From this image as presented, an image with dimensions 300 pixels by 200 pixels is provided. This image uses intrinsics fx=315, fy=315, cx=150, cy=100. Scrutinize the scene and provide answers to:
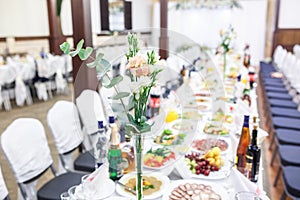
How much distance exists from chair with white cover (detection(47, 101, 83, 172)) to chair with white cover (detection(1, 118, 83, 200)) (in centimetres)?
17

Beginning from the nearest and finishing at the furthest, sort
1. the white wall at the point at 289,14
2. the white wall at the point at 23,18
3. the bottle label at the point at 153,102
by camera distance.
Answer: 1. the bottle label at the point at 153,102
2. the white wall at the point at 23,18
3. the white wall at the point at 289,14

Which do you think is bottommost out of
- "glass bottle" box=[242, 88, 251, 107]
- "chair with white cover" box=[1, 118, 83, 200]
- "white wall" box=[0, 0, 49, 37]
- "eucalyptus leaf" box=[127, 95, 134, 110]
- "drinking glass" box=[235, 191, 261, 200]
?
"chair with white cover" box=[1, 118, 83, 200]

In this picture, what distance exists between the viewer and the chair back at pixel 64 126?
86.5 inches

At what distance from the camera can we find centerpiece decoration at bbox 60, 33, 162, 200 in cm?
98

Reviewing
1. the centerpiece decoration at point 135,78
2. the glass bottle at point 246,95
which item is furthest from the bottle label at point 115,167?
the glass bottle at point 246,95

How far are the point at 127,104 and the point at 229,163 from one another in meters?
0.74

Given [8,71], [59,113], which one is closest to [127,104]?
[59,113]

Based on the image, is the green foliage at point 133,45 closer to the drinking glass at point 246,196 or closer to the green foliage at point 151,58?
the green foliage at point 151,58

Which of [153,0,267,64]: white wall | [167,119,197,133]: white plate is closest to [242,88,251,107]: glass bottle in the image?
[167,119,197,133]: white plate

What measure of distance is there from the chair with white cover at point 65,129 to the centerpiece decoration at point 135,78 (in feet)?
4.03

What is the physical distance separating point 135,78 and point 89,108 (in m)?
1.70

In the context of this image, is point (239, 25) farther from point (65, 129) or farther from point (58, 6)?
point (65, 129)

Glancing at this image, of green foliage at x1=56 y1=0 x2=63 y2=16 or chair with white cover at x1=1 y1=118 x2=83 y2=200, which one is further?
green foliage at x1=56 y1=0 x2=63 y2=16

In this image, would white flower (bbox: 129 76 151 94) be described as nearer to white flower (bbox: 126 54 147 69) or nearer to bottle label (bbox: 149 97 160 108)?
white flower (bbox: 126 54 147 69)
